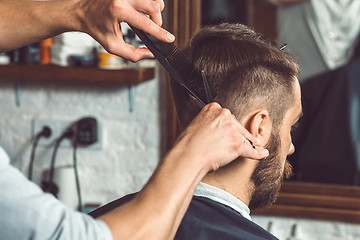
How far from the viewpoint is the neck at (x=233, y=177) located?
127 cm

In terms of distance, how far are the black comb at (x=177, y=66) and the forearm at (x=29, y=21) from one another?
9.8 inches

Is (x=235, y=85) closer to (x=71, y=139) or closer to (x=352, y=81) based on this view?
(x=352, y=81)

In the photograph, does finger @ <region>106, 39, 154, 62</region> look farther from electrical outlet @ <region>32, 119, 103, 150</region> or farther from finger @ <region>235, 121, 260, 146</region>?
electrical outlet @ <region>32, 119, 103, 150</region>

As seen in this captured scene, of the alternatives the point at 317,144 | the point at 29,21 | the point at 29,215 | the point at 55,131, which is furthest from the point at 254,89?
the point at 55,131

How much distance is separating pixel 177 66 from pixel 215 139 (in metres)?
0.27

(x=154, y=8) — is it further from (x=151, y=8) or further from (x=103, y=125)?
(x=103, y=125)

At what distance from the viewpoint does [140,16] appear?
3.30 ft

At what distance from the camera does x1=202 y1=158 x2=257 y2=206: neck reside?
127 cm

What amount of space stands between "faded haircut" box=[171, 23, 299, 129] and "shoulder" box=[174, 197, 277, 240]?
0.23m

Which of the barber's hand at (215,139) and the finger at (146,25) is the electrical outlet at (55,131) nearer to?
the finger at (146,25)

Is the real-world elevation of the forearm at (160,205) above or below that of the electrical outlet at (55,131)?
above

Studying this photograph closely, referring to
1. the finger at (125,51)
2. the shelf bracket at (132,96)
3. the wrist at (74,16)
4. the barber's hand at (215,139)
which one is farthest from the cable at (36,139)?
the barber's hand at (215,139)

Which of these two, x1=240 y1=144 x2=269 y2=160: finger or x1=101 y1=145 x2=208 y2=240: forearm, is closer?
x1=101 y1=145 x2=208 y2=240: forearm

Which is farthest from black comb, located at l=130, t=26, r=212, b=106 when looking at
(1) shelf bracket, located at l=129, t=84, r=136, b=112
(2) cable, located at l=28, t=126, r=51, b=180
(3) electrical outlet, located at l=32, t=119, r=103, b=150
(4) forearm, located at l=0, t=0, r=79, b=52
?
(2) cable, located at l=28, t=126, r=51, b=180
